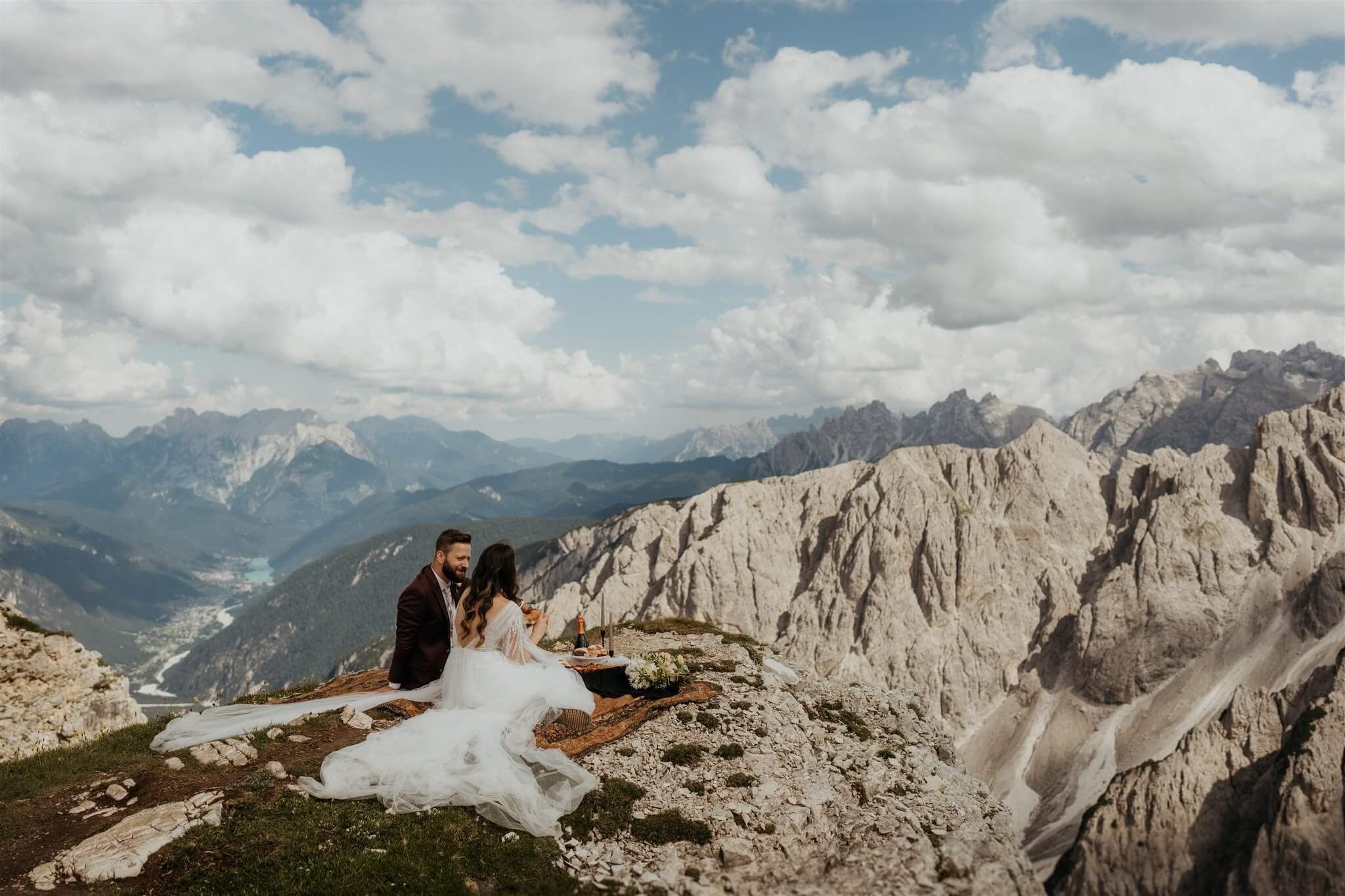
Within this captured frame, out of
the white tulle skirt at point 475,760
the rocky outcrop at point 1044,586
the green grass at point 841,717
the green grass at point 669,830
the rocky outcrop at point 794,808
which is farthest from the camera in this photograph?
the rocky outcrop at point 1044,586

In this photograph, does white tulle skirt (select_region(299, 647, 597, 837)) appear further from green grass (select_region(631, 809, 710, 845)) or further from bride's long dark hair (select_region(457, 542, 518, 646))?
green grass (select_region(631, 809, 710, 845))

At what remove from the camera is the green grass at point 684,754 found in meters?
20.8

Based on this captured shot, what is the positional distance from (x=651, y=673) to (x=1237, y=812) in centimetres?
11401

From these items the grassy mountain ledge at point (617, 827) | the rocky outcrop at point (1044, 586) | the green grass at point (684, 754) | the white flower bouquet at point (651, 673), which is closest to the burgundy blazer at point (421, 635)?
the grassy mountain ledge at point (617, 827)

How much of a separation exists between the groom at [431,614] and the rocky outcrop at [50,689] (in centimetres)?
2634

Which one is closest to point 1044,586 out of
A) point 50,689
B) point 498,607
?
point 498,607

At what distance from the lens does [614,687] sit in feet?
80.8

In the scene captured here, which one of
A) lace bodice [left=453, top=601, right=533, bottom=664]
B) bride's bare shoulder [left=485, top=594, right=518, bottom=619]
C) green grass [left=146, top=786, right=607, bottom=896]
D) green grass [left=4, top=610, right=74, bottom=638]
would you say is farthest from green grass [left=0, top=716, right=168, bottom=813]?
green grass [left=4, top=610, right=74, bottom=638]

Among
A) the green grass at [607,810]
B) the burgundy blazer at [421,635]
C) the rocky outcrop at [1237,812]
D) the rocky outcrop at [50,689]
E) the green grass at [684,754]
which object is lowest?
the rocky outcrop at [1237,812]

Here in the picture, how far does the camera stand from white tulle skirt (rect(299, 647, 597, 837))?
636 inches

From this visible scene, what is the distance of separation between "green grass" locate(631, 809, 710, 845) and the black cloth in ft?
21.8

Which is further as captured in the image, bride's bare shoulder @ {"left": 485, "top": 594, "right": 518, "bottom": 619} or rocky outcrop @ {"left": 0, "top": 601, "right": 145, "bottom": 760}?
rocky outcrop @ {"left": 0, "top": 601, "right": 145, "bottom": 760}

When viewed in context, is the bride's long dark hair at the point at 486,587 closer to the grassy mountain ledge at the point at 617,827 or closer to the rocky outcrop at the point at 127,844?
the grassy mountain ledge at the point at 617,827

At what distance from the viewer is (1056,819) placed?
5037 inches
